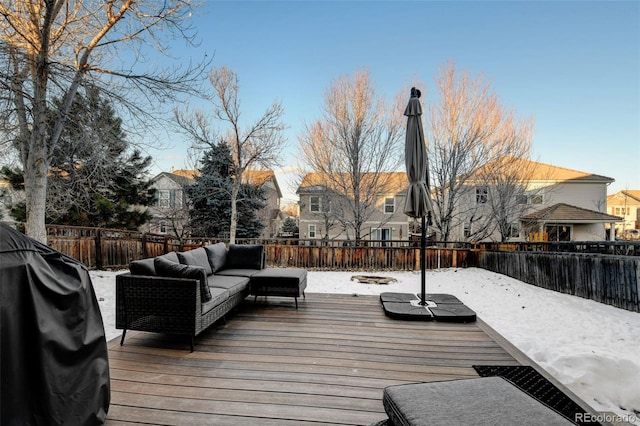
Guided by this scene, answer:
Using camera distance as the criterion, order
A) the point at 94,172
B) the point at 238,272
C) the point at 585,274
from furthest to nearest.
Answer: the point at 94,172 < the point at 585,274 < the point at 238,272

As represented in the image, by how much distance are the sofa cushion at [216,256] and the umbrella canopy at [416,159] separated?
9.65 ft

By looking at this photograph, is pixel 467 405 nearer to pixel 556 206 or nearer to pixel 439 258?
pixel 439 258

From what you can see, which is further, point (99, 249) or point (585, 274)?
point (99, 249)

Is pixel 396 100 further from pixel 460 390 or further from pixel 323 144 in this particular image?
pixel 460 390

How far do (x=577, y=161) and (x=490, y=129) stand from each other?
7003mm

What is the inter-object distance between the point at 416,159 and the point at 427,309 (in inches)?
78.5

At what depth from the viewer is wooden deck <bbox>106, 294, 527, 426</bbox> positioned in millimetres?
1940

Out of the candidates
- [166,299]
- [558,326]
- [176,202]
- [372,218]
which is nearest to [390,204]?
[372,218]

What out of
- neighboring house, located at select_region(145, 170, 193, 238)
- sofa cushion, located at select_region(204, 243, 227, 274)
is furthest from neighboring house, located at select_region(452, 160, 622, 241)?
neighboring house, located at select_region(145, 170, 193, 238)

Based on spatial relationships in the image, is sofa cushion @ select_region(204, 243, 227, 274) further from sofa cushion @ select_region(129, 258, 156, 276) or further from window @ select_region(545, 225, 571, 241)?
→ window @ select_region(545, 225, 571, 241)

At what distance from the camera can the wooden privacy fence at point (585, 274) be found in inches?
197

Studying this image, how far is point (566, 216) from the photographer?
51.7 ft

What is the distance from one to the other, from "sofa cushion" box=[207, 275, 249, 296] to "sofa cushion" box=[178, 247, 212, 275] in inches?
6.7

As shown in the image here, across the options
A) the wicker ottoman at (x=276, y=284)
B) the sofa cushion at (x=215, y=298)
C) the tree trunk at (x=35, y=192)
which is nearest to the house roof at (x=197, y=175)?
the tree trunk at (x=35, y=192)
